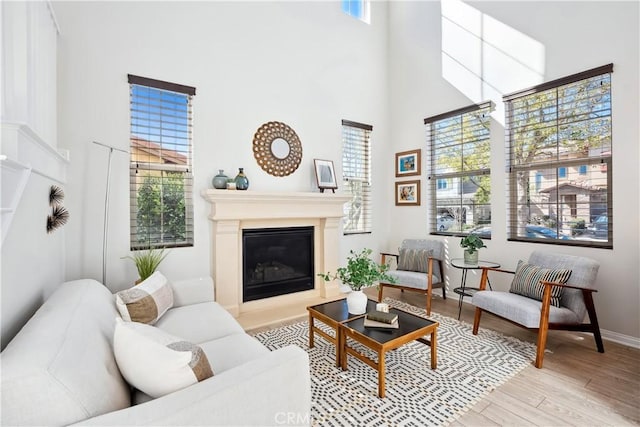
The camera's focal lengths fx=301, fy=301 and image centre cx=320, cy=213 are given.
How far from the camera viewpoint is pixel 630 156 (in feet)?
8.95

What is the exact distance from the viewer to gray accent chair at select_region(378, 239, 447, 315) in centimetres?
349

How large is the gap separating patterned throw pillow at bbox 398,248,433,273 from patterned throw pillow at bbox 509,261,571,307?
42.1 inches

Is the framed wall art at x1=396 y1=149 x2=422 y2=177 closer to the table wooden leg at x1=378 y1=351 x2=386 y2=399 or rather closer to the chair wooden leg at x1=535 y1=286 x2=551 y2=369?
the chair wooden leg at x1=535 y1=286 x2=551 y2=369

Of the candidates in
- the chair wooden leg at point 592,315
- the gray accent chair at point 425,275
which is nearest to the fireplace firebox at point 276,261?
the gray accent chair at point 425,275

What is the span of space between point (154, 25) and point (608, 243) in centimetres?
502

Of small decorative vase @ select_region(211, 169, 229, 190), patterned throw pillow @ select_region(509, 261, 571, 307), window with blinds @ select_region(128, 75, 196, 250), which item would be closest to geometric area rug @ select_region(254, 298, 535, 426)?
patterned throw pillow @ select_region(509, 261, 571, 307)

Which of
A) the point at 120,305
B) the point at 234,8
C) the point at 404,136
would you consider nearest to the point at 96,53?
the point at 234,8

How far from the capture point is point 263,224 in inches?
148

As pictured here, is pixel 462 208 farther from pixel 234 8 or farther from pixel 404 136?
pixel 234 8

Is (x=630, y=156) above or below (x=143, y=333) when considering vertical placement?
above

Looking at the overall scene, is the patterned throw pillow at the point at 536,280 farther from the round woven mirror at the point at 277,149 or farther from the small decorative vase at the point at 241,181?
the small decorative vase at the point at 241,181

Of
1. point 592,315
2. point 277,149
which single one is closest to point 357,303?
point 592,315

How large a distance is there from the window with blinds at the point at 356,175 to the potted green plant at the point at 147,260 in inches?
98.8

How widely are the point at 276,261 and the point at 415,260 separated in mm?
1815
